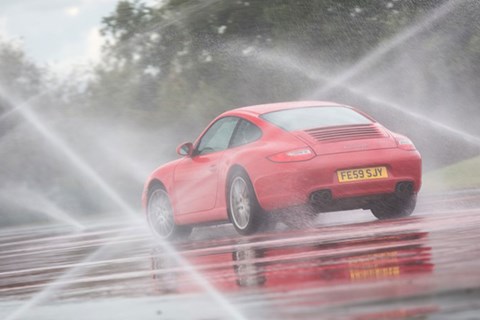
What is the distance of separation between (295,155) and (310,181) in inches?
12.4

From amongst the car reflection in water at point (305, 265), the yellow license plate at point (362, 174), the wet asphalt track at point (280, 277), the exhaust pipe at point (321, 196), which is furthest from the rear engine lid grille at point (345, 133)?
the car reflection in water at point (305, 265)

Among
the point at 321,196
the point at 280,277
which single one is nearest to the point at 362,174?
the point at 321,196

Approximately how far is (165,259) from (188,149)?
379cm

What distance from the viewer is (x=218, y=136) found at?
14297mm

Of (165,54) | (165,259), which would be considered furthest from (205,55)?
(165,259)

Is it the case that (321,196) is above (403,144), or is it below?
below

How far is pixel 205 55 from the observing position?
126 ft

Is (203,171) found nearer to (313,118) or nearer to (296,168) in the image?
(313,118)

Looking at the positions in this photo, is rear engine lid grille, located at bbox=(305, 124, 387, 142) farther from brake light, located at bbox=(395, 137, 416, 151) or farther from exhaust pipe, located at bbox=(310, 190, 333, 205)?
exhaust pipe, located at bbox=(310, 190, 333, 205)

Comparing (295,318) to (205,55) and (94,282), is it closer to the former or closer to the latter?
(94,282)

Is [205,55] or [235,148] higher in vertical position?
[205,55]

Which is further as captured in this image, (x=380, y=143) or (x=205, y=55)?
(x=205, y=55)

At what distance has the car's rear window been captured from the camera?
1302 centimetres

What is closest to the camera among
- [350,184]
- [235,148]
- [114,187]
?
[350,184]
